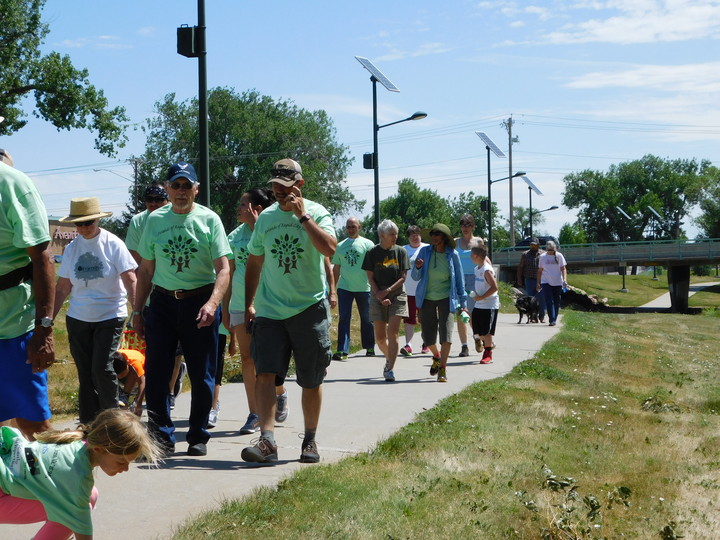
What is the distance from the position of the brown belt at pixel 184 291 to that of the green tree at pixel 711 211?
110634 millimetres

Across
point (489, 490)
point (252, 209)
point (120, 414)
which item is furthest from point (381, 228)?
point (120, 414)

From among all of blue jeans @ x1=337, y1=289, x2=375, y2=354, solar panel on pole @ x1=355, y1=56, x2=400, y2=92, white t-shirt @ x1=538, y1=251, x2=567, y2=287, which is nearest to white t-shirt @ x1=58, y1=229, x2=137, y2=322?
blue jeans @ x1=337, y1=289, x2=375, y2=354

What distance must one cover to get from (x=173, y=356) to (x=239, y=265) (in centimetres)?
164

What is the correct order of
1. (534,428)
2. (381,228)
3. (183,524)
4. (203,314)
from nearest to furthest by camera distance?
1. (183,524)
2. (203,314)
3. (534,428)
4. (381,228)

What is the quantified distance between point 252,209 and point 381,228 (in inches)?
163

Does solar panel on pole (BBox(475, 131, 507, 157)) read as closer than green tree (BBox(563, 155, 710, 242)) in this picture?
Yes

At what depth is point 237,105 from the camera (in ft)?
270

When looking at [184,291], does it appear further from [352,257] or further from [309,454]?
[352,257]

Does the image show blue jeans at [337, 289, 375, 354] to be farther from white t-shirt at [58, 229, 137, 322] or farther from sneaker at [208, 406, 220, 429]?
white t-shirt at [58, 229, 137, 322]

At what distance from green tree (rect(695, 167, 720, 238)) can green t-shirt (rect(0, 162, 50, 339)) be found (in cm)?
11277

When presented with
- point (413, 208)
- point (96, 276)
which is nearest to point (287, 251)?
point (96, 276)

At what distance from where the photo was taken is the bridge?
71.0 meters

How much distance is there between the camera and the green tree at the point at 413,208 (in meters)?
143

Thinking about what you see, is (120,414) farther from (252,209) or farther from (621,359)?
(621,359)
